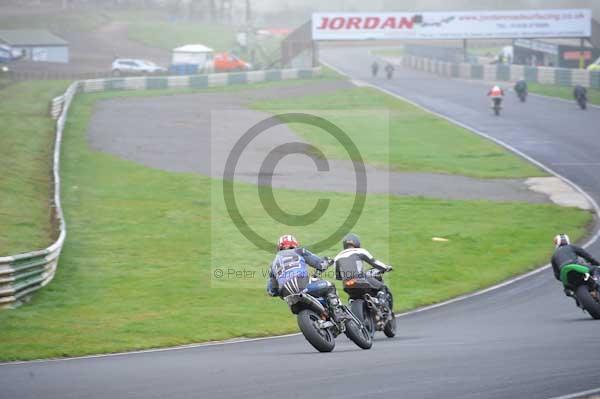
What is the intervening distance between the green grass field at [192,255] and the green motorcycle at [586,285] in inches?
172

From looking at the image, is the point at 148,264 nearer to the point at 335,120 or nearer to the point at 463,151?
the point at 463,151

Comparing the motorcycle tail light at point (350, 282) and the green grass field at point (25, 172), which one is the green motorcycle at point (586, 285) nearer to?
the motorcycle tail light at point (350, 282)

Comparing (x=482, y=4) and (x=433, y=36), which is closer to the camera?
(x=433, y=36)

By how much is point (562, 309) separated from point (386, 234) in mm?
9339

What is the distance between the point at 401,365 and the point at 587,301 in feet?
17.9

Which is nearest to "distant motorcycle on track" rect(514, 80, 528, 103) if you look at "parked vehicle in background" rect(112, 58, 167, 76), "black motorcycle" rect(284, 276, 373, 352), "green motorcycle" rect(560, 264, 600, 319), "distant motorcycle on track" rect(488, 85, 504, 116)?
"distant motorcycle on track" rect(488, 85, 504, 116)

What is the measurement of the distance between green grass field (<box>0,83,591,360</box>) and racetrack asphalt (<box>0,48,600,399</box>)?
1683 millimetres

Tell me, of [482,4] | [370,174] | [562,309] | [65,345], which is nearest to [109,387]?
[65,345]

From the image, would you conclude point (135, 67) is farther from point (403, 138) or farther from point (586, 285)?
point (586, 285)

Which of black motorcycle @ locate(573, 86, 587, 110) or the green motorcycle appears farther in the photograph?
black motorcycle @ locate(573, 86, 587, 110)

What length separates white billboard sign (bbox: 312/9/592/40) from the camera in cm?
7538

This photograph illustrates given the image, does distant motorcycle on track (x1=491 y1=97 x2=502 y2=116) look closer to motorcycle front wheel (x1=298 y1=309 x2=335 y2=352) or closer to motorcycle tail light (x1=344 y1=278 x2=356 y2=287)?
motorcycle tail light (x1=344 y1=278 x2=356 y2=287)

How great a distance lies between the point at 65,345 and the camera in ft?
48.4

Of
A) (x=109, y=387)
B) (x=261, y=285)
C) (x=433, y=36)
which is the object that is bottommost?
(x=261, y=285)
